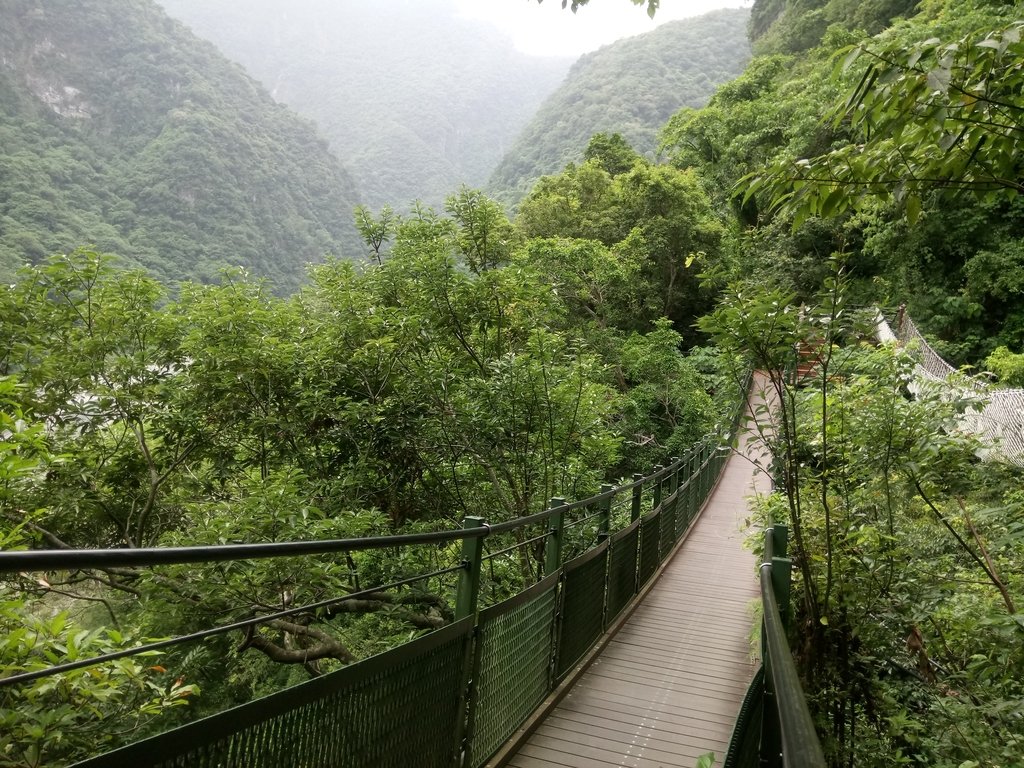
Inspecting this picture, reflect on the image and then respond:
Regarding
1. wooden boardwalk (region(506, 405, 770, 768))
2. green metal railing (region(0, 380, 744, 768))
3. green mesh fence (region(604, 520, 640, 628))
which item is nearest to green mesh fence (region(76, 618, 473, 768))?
green metal railing (region(0, 380, 744, 768))

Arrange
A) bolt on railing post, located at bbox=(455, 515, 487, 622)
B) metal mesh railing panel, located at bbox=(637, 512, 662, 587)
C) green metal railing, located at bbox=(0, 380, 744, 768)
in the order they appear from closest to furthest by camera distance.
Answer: green metal railing, located at bbox=(0, 380, 744, 768)
bolt on railing post, located at bbox=(455, 515, 487, 622)
metal mesh railing panel, located at bbox=(637, 512, 662, 587)

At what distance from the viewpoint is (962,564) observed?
5574 mm

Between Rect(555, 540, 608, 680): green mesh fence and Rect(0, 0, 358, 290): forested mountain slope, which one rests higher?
Rect(0, 0, 358, 290): forested mountain slope

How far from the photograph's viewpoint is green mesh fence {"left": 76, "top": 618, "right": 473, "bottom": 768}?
134 centimetres

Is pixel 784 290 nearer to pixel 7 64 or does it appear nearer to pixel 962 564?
pixel 962 564

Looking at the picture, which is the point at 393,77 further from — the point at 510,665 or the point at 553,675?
the point at 510,665

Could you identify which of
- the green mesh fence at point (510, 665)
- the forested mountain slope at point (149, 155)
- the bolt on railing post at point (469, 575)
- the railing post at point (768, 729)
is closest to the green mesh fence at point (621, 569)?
the green mesh fence at point (510, 665)

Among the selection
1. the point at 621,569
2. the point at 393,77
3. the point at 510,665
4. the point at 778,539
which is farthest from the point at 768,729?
the point at 393,77

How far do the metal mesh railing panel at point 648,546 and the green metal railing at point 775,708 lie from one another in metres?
4.18

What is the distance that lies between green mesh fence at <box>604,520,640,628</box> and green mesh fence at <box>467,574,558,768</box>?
1460 millimetres

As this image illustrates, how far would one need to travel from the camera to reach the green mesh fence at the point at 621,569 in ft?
17.9

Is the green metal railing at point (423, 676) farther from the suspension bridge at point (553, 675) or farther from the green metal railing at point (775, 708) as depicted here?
the green metal railing at point (775, 708)

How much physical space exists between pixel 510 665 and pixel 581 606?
1429 millimetres

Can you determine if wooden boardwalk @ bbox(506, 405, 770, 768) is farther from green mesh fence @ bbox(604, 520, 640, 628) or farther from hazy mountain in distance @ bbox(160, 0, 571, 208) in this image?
hazy mountain in distance @ bbox(160, 0, 571, 208)
